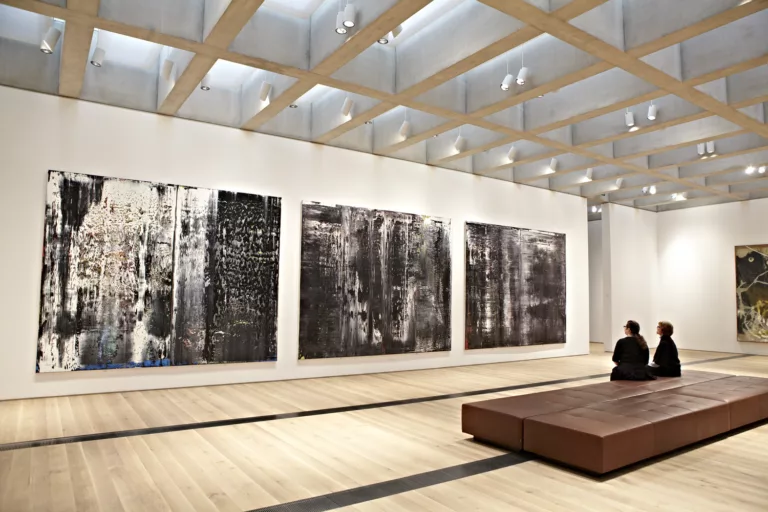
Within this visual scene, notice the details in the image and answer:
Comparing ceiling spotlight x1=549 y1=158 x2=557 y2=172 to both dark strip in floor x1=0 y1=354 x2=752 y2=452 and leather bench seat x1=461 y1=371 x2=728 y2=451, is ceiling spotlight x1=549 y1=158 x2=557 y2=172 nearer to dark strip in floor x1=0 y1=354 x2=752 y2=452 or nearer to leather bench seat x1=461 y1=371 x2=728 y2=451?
dark strip in floor x1=0 y1=354 x2=752 y2=452

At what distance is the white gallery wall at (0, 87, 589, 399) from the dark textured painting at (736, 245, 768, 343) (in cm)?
638

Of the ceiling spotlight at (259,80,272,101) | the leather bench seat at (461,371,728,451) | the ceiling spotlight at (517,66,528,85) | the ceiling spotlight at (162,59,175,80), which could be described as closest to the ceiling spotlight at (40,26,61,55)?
the ceiling spotlight at (162,59,175,80)

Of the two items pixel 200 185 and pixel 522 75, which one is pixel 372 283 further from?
pixel 522 75

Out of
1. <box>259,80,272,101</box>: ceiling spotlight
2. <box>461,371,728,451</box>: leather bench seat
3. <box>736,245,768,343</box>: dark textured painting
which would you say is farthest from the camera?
<box>736,245,768,343</box>: dark textured painting

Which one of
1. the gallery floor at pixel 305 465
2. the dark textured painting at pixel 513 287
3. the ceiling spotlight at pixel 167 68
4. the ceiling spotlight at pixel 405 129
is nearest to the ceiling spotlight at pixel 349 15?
the ceiling spotlight at pixel 167 68

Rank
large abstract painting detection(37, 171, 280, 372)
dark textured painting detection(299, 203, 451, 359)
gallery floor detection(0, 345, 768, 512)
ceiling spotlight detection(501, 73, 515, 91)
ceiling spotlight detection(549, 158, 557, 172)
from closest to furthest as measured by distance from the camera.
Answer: gallery floor detection(0, 345, 768, 512) → ceiling spotlight detection(501, 73, 515, 91) → large abstract painting detection(37, 171, 280, 372) → dark textured painting detection(299, 203, 451, 359) → ceiling spotlight detection(549, 158, 557, 172)

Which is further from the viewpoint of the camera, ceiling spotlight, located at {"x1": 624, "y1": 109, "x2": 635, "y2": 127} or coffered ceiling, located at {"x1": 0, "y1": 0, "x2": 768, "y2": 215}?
ceiling spotlight, located at {"x1": 624, "y1": 109, "x2": 635, "y2": 127}

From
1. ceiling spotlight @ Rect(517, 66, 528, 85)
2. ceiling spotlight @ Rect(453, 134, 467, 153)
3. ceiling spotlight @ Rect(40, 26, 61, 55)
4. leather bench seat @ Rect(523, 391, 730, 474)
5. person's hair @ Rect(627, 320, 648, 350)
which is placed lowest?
leather bench seat @ Rect(523, 391, 730, 474)

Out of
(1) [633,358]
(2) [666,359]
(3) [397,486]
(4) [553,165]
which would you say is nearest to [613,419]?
(3) [397,486]

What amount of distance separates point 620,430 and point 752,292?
13.2m

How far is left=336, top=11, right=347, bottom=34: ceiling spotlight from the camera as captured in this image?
18.3 feet

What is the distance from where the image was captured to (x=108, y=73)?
798 cm

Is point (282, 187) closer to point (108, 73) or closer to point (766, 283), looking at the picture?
point (108, 73)

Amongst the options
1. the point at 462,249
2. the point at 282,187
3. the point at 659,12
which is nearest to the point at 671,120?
the point at 659,12
